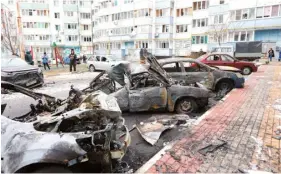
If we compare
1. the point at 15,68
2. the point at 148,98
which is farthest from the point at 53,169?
the point at 15,68

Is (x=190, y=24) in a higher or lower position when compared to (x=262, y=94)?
higher

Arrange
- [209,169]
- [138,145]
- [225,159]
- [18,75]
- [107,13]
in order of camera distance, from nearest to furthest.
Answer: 1. [209,169]
2. [225,159]
3. [138,145]
4. [18,75]
5. [107,13]

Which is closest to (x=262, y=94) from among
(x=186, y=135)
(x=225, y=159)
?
(x=186, y=135)

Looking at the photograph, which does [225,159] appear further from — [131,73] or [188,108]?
[131,73]

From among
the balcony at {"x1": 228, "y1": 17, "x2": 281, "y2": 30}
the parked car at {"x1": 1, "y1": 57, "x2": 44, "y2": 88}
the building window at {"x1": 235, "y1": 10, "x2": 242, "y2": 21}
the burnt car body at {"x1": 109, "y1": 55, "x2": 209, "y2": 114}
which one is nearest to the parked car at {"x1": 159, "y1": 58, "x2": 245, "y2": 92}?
the burnt car body at {"x1": 109, "y1": 55, "x2": 209, "y2": 114}

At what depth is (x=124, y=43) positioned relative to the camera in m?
42.9

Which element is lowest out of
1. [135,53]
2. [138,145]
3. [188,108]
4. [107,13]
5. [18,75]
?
[138,145]

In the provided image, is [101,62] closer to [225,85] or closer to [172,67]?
[172,67]

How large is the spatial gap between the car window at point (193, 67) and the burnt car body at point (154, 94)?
2241 mm

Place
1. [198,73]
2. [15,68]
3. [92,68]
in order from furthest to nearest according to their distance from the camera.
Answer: [92,68], [15,68], [198,73]

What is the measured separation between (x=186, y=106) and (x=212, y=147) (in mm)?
2562

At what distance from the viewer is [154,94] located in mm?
6520

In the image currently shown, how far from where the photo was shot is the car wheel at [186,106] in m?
6.69

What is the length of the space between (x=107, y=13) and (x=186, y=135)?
144 feet
